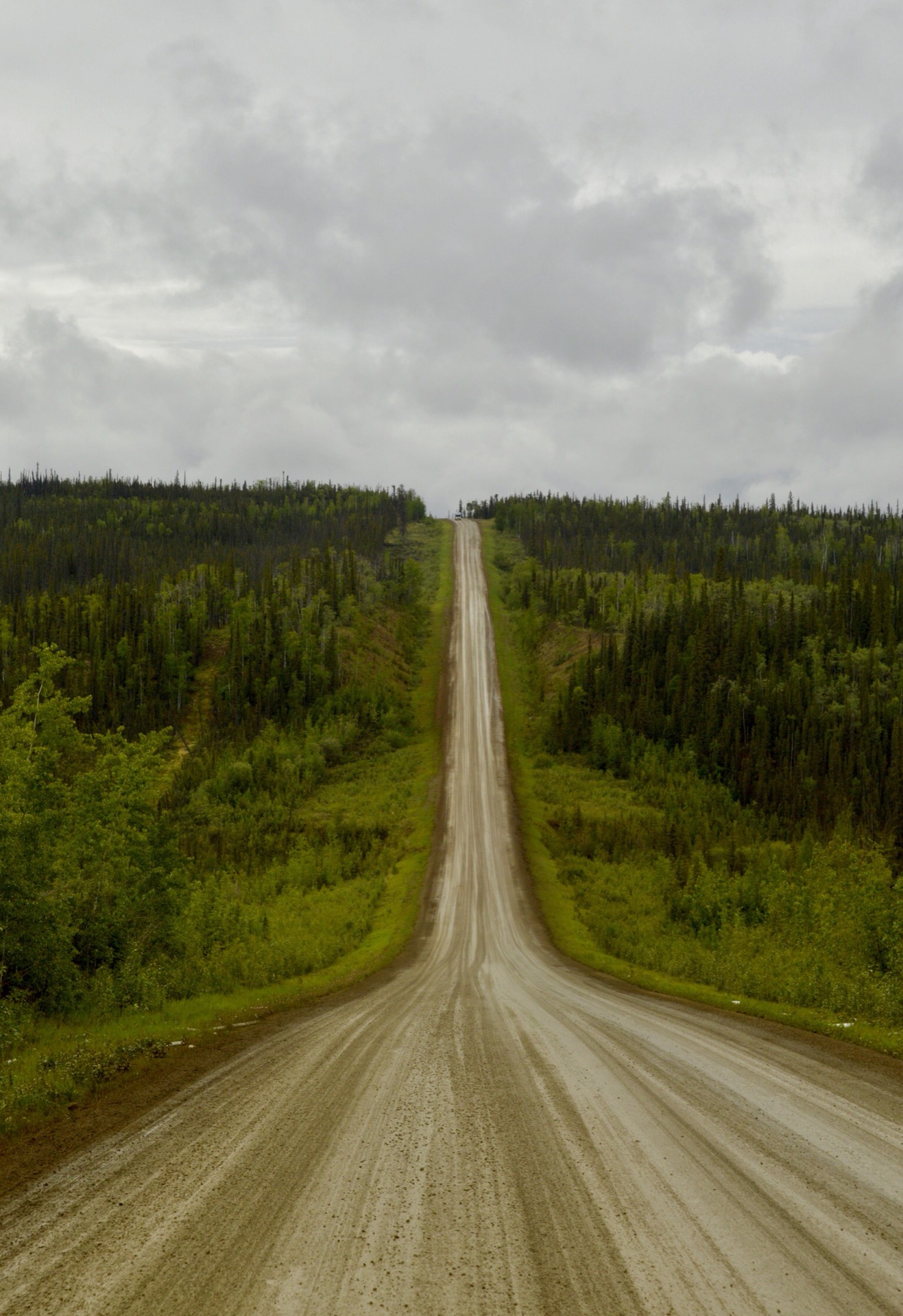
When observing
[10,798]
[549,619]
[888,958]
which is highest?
[549,619]

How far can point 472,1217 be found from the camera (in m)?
7.79

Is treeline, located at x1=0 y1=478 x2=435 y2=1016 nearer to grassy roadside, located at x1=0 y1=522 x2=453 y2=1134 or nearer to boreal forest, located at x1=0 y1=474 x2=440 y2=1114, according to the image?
boreal forest, located at x1=0 y1=474 x2=440 y2=1114

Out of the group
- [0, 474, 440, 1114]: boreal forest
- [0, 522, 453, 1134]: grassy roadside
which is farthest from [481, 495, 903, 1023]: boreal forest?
[0, 474, 440, 1114]: boreal forest

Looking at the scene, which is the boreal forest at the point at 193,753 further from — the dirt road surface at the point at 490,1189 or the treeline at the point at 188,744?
the dirt road surface at the point at 490,1189

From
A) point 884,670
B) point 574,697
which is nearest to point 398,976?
point 574,697

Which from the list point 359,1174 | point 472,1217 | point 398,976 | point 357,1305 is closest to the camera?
point 357,1305

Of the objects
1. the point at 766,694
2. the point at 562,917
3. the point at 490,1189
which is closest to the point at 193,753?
the point at 562,917

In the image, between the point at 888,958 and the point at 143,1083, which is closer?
the point at 143,1083

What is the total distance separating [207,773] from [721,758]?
5182cm

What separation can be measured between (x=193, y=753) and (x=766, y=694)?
6182 cm

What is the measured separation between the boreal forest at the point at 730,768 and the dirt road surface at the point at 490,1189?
8.50 metres

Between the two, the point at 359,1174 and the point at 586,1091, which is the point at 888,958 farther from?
the point at 359,1174

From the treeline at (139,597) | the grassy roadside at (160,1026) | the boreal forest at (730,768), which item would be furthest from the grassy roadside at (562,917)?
the treeline at (139,597)

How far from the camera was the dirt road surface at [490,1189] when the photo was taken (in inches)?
259
